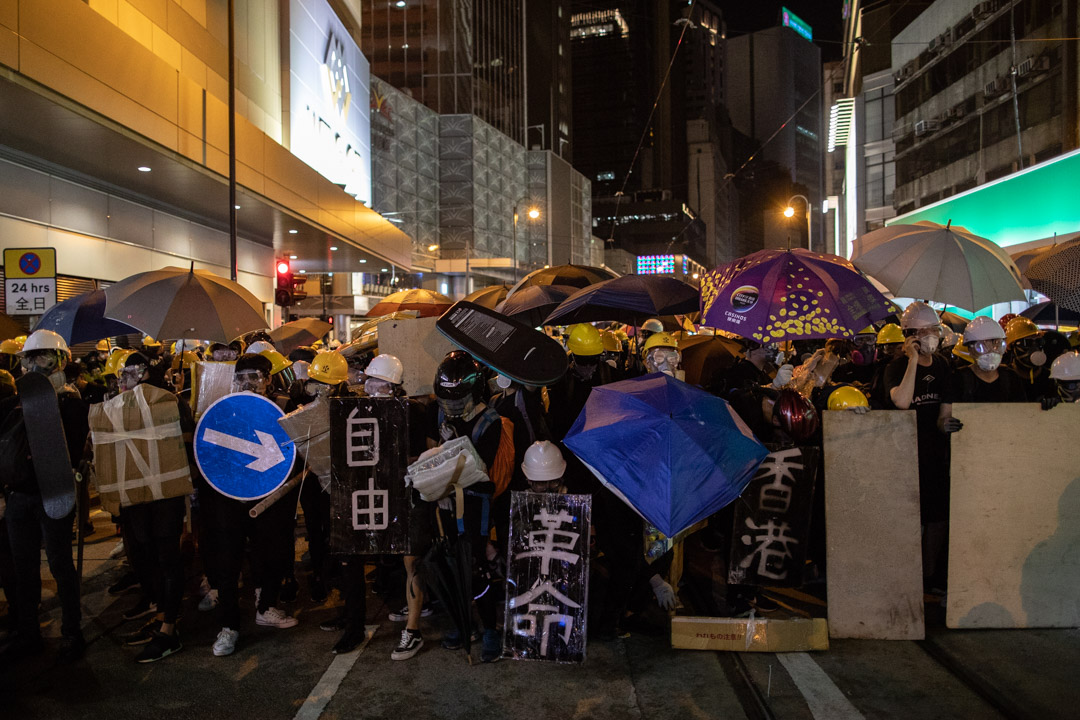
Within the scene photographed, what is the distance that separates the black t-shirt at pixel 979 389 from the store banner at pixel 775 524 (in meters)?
1.36

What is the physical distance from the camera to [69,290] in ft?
42.2

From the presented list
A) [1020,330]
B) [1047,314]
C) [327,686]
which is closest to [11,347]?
[327,686]

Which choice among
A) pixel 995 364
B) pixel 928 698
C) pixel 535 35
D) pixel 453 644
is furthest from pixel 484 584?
→ pixel 535 35

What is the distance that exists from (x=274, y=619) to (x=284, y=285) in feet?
37.3

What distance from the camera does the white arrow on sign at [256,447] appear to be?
4.61 metres

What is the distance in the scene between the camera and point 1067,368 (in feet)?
16.0

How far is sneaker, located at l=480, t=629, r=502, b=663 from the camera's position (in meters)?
4.44

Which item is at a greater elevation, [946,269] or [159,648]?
[946,269]

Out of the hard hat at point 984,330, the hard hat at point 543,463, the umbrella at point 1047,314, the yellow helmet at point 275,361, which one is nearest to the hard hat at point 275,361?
the yellow helmet at point 275,361

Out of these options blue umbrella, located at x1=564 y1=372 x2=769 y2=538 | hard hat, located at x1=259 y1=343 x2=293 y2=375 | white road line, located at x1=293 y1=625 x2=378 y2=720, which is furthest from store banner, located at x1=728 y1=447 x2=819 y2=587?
hard hat, located at x1=259 y1=343 x2=293 y2=375

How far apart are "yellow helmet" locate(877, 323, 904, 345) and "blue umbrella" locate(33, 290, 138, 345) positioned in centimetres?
743

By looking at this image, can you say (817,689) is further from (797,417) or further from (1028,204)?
(1028,204)

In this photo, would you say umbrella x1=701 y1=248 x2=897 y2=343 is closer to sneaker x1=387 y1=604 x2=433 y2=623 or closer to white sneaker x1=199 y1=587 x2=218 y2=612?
sneaker x1=387 y1=604 x2=433 y2=623

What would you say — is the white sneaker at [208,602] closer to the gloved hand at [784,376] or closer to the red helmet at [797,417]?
the red helmet at [797,417]
